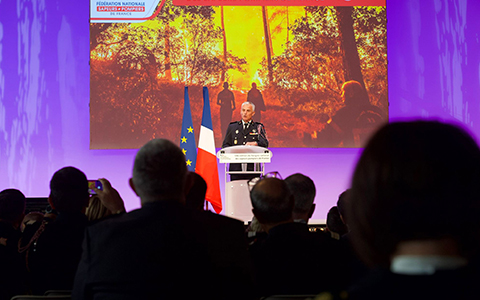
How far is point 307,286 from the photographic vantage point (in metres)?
1.94

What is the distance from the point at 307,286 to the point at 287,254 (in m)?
0.15

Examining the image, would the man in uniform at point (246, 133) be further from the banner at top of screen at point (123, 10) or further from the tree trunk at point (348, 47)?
the banner at top of screen at point (123, 10)

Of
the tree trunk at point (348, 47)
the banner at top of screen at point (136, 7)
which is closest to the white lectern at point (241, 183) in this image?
the tree trunk at point (348, 47)

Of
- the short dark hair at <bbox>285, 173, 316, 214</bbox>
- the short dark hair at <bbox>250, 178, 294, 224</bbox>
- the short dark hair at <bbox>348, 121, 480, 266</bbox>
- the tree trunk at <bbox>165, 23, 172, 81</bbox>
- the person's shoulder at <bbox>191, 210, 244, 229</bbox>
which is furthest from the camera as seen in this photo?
the tree trunk at <bbox>165, 23, 172, 81</bbox>

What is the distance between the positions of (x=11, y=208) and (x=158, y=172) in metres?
1.35

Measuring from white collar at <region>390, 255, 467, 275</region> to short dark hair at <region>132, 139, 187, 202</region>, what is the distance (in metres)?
1.03

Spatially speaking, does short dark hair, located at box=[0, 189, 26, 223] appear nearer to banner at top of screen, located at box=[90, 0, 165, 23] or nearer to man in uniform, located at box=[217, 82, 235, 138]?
man in uniform, located at box=[217, 82, 235, 138]

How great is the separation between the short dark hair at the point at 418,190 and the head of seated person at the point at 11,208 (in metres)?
2.32

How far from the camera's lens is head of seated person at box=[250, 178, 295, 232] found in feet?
6.86

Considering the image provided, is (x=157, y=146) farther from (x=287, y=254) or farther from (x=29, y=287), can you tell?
(x=29, y=287)

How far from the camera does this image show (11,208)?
2.48 metres

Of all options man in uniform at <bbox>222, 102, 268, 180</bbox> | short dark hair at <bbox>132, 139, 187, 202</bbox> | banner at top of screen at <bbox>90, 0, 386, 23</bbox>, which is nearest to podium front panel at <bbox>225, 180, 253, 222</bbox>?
man in uniform at <bbox>222, 102, 268, 180</bbox>

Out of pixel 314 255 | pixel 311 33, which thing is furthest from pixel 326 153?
pixel 314 255

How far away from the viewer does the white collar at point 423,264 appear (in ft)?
1.84
